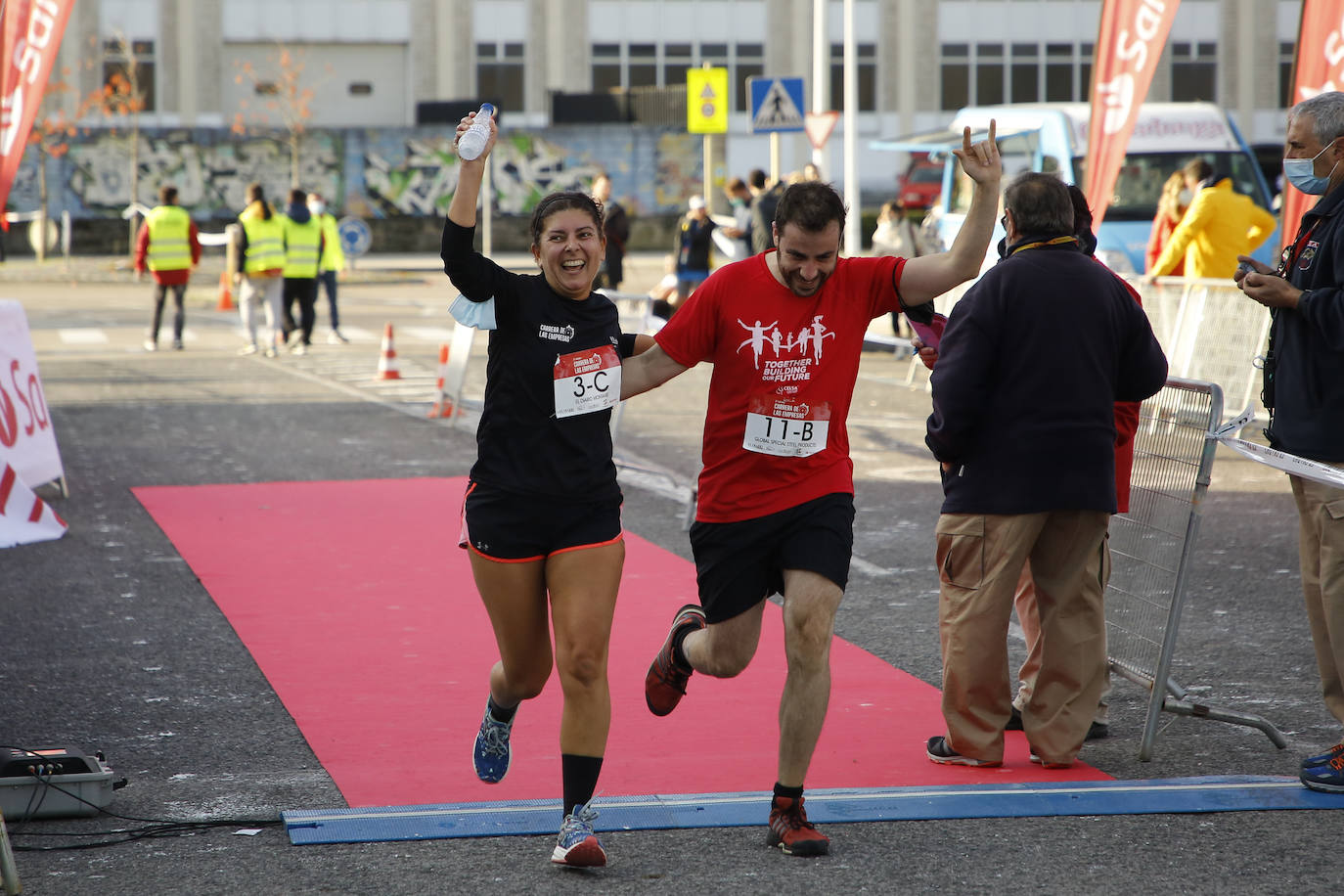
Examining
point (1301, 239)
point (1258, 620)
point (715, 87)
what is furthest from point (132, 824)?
point (715, 87)

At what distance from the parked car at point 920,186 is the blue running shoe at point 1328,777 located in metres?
32.9

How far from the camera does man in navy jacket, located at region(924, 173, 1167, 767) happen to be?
5.23 metres

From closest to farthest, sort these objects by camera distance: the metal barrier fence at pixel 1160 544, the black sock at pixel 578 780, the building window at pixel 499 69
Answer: the black sock at pixel 578 780, the metal barrier fence at pixel 1160 544, the building window at pixel 499 69

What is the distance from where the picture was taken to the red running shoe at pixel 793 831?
14.8ft

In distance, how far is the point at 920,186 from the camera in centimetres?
3859

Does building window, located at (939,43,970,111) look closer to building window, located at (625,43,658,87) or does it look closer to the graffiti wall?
building window, located at (625,43,658,87)

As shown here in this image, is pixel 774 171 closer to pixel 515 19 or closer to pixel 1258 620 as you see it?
pixel 1258 620

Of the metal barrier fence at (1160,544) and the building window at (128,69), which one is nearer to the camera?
the metal barrier fence at (1160,544)

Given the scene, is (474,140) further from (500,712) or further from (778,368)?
(500,712)

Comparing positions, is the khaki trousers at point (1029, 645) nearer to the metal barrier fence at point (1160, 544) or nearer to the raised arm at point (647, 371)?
the metal barrier fence at point (1160, 544)

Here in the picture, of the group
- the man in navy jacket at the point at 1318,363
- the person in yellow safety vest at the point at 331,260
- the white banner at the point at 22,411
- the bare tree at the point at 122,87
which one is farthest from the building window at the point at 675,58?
the man in navy jacket at the point at 1318,363

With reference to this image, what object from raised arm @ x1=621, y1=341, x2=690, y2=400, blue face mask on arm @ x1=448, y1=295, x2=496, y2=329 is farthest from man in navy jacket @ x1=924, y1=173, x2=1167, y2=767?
blue face mask on arm @ x1=448, y1=295, x2=496, y2=329

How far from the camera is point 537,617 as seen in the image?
186 inches

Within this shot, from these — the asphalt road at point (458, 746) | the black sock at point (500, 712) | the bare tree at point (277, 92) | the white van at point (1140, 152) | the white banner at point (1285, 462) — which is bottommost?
the asphalt road at point (458, 746)
